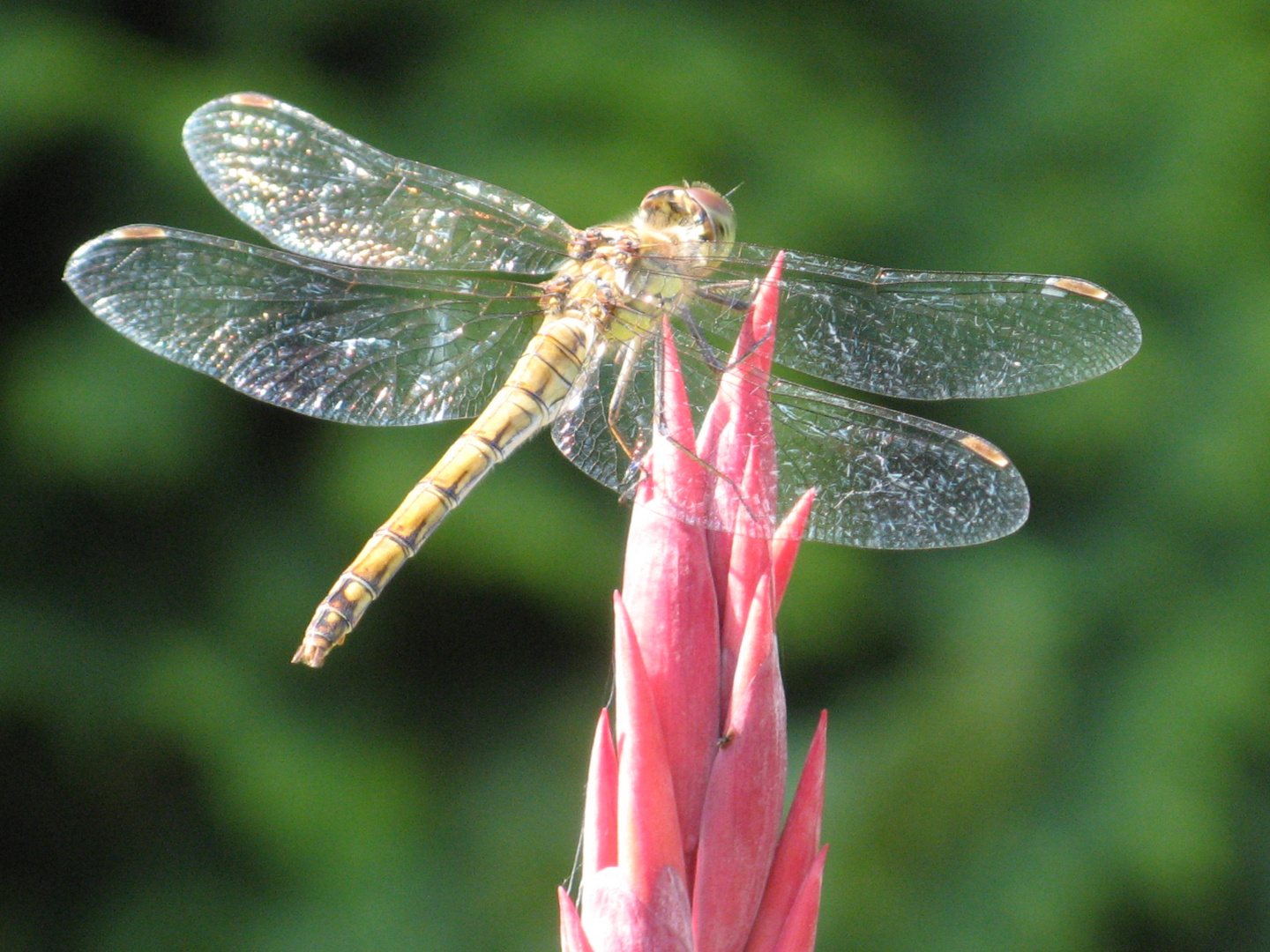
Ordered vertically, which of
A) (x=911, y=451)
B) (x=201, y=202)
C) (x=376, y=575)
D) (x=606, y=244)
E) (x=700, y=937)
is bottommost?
(x=700, y=937)

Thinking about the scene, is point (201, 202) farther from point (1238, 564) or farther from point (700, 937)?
point (1238, 564)

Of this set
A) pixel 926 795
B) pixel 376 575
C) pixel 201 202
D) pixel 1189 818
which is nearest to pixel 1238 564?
pixel 1189 818

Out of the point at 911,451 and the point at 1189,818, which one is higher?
the point at 1189,818

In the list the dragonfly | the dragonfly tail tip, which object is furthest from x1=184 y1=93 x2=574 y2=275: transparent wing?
the dragonfly tail tip

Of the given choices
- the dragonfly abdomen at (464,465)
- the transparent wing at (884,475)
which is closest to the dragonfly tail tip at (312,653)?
the dragonfly abdomen at (464,465)

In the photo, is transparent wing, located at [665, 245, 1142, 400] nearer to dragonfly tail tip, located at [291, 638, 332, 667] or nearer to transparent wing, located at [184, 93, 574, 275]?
transparent wing, located at [184, 93, 574, 275]

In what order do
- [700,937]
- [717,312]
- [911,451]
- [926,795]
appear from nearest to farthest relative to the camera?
[700,937], [911,451], [717,312], [926,795]

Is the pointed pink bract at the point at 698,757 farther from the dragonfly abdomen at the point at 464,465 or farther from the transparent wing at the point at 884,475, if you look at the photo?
the dragonfly abdomen at the point at 464,465

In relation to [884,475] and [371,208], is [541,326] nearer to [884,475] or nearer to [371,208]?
[371,208]
